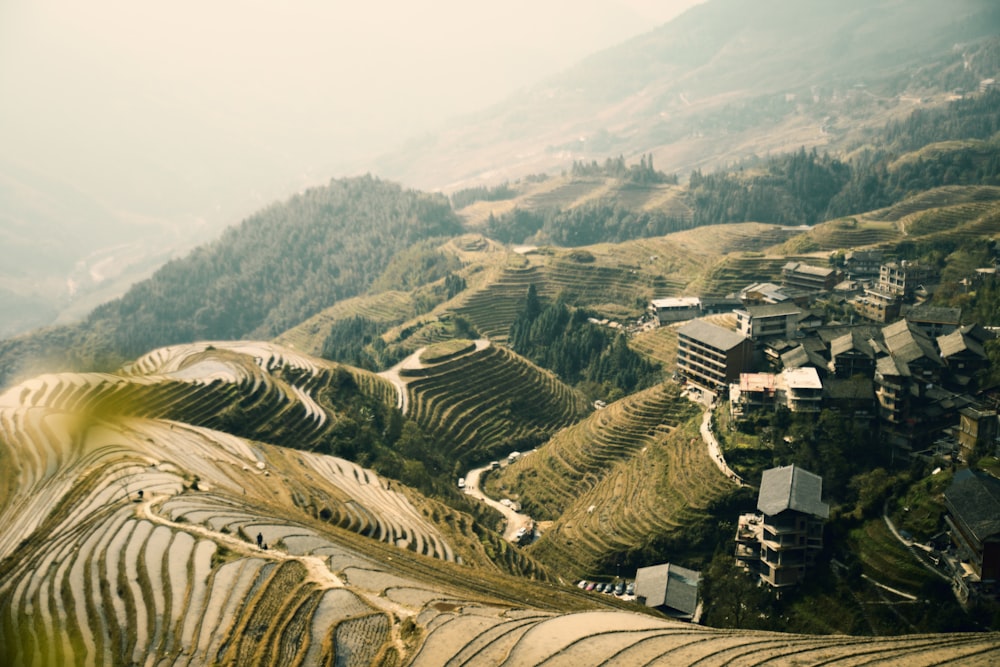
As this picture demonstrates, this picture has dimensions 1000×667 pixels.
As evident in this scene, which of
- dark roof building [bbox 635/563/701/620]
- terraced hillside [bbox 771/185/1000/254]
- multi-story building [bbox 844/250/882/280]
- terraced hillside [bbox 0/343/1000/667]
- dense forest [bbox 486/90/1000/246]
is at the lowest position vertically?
dense forest [bbox 486/90/1000/246]

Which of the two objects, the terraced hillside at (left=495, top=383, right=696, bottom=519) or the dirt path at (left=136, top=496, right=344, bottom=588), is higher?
the dirt path at (left=136, top=496, right=344, bottom=588)

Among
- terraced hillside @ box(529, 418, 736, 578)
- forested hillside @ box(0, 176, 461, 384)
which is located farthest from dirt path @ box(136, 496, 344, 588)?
forested hillside @ box(0, 176, 461, 384)

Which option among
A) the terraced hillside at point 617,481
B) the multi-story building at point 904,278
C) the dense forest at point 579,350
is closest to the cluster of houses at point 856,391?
the multi-story building at point 904,278

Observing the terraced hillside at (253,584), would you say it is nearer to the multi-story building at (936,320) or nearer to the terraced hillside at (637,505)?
the terraced hillside at (637,505)

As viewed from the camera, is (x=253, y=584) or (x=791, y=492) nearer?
(x=253, y=584)

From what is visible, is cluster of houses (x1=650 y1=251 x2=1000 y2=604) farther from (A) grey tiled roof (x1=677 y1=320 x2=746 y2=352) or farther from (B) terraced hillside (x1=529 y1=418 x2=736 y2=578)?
(B) terraced hillside (x1=529 y1=418 x2=736 y2=578)

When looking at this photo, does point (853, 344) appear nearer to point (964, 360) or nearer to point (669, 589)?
point (964, 360)

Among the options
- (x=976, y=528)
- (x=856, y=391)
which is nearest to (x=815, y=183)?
(x=856, y=391)

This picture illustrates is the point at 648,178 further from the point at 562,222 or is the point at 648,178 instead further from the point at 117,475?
the point at 117,475
